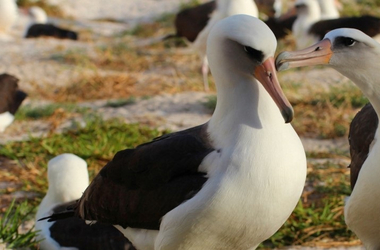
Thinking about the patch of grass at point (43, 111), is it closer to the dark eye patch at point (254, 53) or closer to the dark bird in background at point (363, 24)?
the dark bird in background at point (363, 24)

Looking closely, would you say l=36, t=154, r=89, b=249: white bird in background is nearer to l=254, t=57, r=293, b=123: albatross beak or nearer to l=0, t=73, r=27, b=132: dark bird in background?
l=254, t=57, r=293, b=123: albatross beak

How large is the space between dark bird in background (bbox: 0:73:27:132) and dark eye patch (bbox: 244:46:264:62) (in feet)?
15.0

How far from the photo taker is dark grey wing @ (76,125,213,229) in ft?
11.0

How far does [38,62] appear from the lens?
1036cm

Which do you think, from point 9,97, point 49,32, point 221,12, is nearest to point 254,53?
point 9,97

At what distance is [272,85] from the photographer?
10.4ft

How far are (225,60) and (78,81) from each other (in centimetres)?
593

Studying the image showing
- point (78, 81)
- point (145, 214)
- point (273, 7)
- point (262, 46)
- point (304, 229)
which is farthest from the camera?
point (273, 7)

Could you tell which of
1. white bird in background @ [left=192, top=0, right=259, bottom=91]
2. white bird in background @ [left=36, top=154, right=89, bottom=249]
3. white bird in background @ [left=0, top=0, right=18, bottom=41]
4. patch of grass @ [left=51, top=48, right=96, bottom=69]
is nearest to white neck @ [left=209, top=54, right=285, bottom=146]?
white bird in background @ [left=36, top=154, right=89, bottom=249]

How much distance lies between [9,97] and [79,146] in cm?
191

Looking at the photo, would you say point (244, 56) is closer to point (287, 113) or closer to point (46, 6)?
point (287, 113)

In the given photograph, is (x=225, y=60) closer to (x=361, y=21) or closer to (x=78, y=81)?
(x=78, y=81)

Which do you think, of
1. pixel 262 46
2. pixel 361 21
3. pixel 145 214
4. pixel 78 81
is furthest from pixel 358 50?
pixel 361 21

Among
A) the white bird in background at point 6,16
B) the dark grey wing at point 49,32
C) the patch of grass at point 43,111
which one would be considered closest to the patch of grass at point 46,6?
the white bird in background at point 6,16
